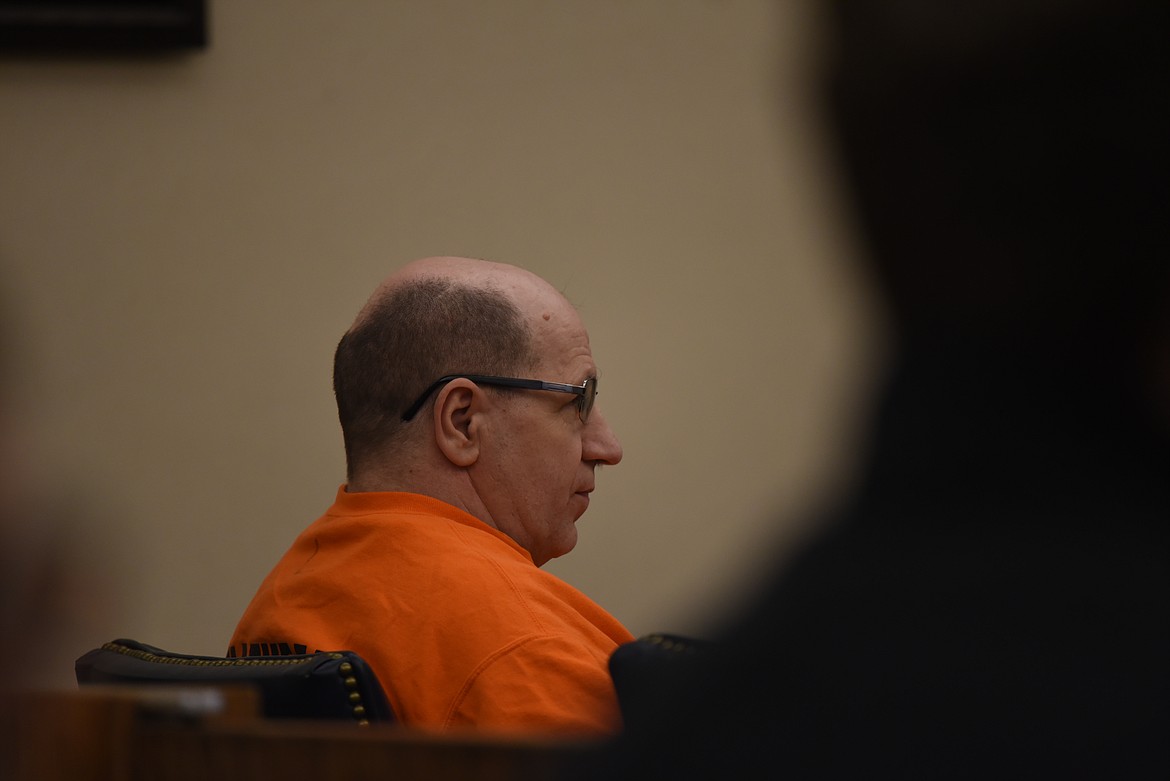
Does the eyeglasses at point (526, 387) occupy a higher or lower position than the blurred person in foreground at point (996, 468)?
lower

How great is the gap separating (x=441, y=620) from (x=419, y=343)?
0.47 meters

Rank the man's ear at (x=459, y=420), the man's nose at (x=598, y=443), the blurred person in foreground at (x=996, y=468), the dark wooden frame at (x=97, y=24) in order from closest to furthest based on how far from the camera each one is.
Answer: the blurred person in foreground at (x=996, y=468), the man's ear at (x=459, y=420), the man's nose at (x=598, y=443), the dark wooden frame at (x=97, y=24)

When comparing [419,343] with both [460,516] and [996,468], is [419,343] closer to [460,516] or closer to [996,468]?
[460,516]

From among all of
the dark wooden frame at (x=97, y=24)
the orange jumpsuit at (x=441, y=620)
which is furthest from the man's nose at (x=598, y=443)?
the dark wooden frame at (x=97, y=24)

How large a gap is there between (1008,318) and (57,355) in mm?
2696

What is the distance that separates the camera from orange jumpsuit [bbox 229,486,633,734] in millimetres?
1275

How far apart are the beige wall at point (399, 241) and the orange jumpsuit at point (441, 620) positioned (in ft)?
4.03

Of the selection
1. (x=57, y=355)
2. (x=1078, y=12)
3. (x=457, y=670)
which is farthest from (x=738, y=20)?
(x=1078, y=12)

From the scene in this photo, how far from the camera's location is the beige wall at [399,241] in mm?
2797

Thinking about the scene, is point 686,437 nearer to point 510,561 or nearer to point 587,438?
point 587,438

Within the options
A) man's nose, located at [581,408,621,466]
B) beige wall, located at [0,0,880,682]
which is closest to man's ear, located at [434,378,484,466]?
man's nose, located at [581,408,621,466]

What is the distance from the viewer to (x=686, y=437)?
9.49 ft

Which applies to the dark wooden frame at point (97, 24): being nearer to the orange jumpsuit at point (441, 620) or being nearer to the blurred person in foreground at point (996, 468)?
the orange jumpsuit at point (441, 620)

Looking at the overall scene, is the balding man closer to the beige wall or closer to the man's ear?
the man's ear
